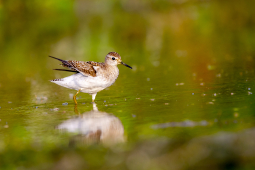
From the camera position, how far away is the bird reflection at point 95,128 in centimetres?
1002

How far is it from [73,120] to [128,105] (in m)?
2.23

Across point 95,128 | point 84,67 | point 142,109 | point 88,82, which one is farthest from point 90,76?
point 95,128

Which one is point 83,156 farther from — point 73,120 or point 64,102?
point 64,102

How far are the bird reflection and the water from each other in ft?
0.08

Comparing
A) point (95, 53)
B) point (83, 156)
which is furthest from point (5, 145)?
point (95, 53)

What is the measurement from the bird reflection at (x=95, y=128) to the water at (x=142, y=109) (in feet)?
0.08

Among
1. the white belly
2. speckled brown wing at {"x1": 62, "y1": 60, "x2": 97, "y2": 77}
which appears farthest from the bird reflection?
speckled brown wing at {"x1": 62, "y1": 60, "x2": 97, "y2": 77}

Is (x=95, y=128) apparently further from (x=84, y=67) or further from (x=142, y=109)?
(x=84, y=67)

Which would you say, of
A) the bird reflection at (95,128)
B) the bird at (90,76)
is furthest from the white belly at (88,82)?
the bird reflection at (95,128)

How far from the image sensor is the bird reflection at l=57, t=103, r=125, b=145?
10.0 m

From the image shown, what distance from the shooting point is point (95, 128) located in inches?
437

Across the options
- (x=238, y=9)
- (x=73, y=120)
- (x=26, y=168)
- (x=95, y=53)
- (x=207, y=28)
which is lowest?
(x=26, y=168)

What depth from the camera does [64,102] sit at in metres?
15.1

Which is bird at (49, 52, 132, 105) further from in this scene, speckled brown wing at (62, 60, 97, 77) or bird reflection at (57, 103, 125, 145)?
bird reflection at (57, 103, 125, 145)
